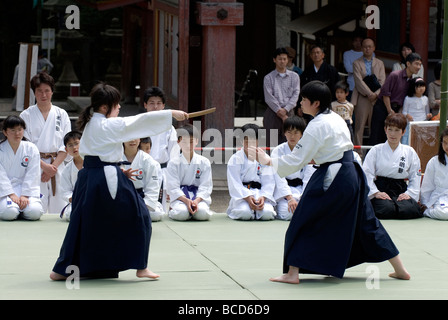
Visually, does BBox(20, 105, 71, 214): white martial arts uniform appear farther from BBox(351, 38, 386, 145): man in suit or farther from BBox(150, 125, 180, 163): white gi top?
BBox(351, 38, 386, 145): man in suit

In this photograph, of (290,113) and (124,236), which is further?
(290,113)

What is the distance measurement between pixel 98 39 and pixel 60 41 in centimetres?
145

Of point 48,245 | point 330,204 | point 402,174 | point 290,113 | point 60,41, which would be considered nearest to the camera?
point 330,204

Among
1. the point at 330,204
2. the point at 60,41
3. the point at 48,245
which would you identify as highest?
the point at 60,41

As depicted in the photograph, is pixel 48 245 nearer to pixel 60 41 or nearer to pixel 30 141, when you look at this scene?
pixel 30 141

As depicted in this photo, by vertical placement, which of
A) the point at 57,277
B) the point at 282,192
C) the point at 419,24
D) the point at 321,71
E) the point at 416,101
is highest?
the point at 419,24

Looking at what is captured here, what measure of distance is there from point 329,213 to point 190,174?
10.0 ft

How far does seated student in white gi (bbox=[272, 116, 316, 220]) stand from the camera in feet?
28.7

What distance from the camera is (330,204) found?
20.1ft

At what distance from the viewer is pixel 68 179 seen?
28.6ft

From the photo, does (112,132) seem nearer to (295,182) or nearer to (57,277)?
(57,277)

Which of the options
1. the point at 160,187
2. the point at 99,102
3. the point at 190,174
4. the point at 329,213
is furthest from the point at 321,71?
the point at 99,102

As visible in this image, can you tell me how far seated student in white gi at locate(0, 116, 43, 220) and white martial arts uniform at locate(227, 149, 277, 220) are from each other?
183 centimetres

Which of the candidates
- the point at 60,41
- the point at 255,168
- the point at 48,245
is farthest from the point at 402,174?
the point at 60,41
